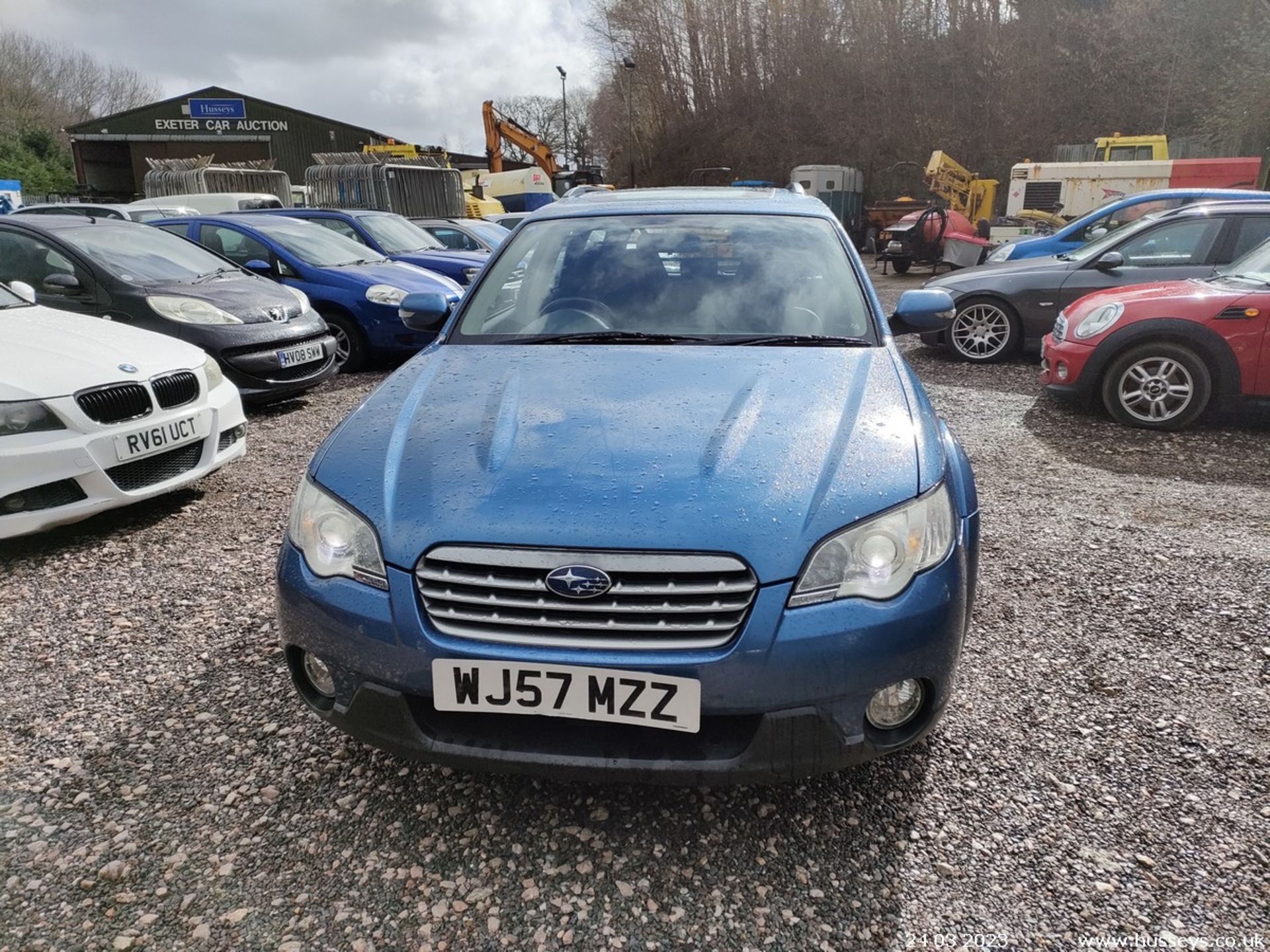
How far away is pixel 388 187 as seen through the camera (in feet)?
63.6

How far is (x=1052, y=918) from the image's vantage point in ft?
5.92

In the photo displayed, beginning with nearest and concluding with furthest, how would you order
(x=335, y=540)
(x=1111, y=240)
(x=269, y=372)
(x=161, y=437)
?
(x=335, y=540)
(x=161, y=437)
(x=269, y=372)
(x=1111, y=240)

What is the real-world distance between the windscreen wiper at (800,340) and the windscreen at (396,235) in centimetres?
813

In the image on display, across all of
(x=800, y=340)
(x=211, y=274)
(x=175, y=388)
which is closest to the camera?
(x=800, y=340)

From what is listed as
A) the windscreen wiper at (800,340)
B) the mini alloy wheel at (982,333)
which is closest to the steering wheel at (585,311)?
the windscreen wiper at (800,340)

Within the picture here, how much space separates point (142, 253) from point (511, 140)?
22134mm

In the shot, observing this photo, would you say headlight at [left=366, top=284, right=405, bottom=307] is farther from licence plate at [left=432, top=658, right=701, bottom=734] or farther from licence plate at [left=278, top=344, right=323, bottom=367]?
licence plate at [left=432, top=658, right=701, bottom=734]

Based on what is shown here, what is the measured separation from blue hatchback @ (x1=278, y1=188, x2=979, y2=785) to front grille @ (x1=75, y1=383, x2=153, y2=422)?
2100mm

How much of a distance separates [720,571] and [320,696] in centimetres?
108

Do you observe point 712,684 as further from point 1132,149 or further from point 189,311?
point 1132,149

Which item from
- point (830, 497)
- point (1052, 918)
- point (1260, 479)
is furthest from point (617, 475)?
point (1260, 479)

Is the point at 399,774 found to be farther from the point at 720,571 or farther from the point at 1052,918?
the point at 1052,918

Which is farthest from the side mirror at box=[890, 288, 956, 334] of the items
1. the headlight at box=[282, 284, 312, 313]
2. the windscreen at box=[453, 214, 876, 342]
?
the headlight at box=[282, 284, 312, 313]

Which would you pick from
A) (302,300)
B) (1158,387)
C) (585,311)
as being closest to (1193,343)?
(1158,387)
